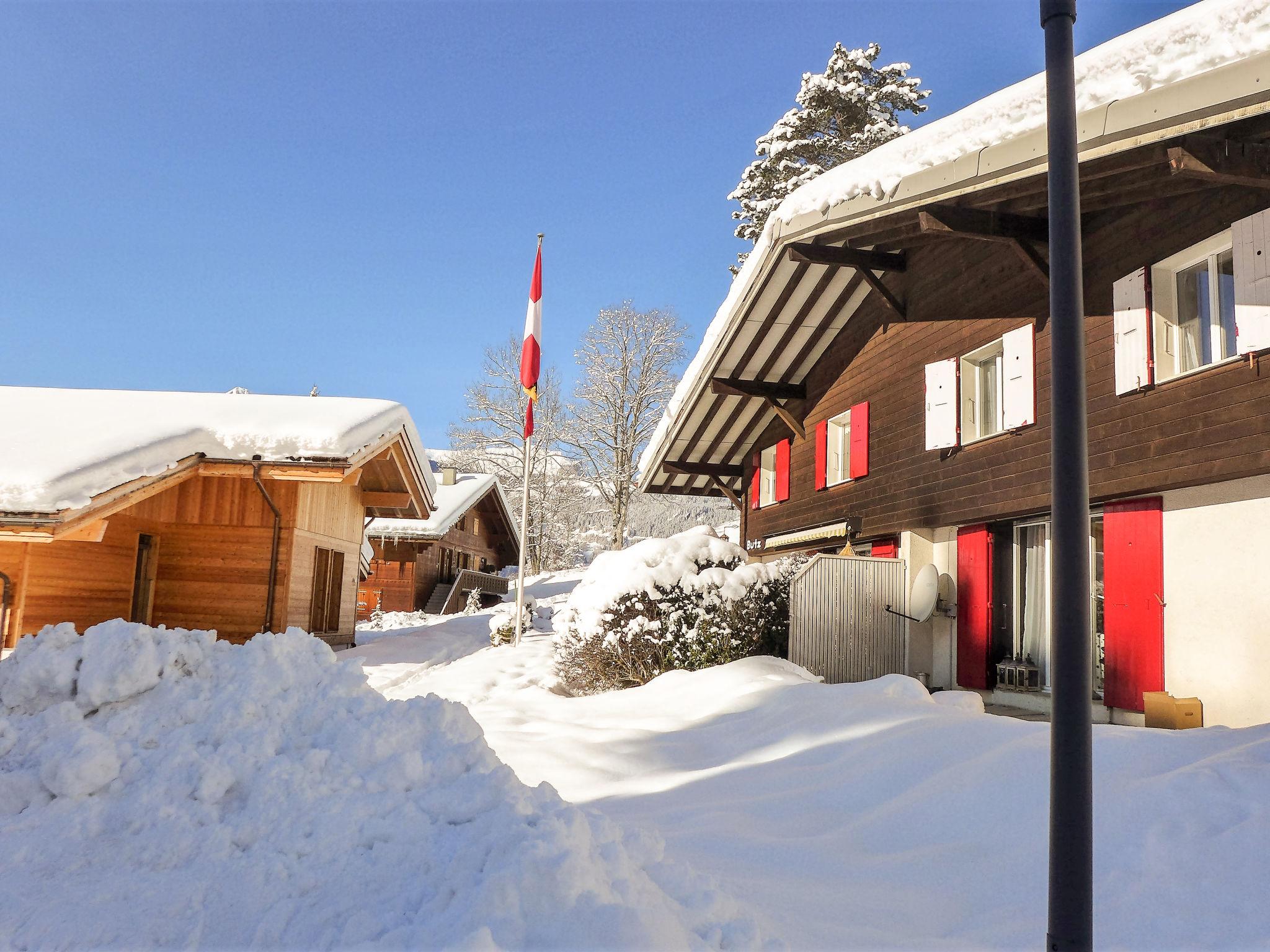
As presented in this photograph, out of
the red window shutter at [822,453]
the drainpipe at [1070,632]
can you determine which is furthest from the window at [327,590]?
the drainpipe at [1070,632]

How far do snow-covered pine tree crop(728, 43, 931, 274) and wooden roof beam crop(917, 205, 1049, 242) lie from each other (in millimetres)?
17074

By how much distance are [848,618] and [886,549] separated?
2100 mm

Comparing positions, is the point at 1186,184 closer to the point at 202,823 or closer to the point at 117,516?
the point at 202,823

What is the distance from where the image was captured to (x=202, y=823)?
9.03 feet

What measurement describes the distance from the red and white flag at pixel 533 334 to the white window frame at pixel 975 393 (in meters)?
7.26

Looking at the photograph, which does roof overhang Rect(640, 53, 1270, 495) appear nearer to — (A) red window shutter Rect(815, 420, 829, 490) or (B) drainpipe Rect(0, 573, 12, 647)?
(A) red window shutter Rect(815, 420, 829, 490)

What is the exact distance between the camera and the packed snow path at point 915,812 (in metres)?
3.06

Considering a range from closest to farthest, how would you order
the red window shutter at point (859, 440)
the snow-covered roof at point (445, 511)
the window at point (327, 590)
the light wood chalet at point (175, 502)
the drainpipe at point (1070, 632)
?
the drainpipe at point (1070, 632) < the light wood chalet at point (175, 502) < the red window shutter at point (859, 440) < the window at point (327, 590) < the snow-covered roof at point (445, 511)

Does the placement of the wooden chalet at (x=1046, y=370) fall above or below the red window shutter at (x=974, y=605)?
above

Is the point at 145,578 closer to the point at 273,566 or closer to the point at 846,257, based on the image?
the point at 273,566

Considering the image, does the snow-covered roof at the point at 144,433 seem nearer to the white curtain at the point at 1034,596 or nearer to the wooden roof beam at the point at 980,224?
the wooden roof beam at the point at 980,224

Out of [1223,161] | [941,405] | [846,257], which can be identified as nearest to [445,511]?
[846,257]

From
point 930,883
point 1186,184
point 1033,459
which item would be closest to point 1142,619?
point 1033,459

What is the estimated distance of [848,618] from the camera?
36.2ft
